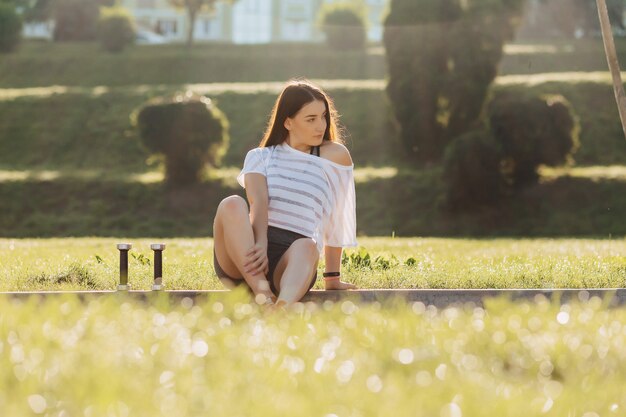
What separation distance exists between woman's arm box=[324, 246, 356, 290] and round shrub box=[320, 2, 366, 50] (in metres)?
35.3

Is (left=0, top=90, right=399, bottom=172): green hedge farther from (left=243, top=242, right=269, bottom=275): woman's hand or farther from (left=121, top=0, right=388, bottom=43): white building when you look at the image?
(left=121, top=0, right=388, bottom=43): white building

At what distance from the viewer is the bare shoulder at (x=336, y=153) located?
6.14 meters

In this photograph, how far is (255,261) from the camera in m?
5.45

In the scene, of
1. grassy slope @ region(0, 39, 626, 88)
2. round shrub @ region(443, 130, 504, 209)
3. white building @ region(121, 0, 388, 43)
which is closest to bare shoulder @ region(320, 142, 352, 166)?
round shrub @ region(443, 130, 504, 209)

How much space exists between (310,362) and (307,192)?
10.4ft

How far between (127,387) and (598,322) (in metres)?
1.85

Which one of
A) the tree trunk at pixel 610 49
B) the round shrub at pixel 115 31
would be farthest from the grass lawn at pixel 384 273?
the round shrub at pixel 115 31

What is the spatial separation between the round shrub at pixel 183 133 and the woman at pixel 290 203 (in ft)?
48.4

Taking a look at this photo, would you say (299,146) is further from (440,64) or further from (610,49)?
(440,64)

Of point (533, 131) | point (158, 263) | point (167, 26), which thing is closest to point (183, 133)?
point (533, 131)

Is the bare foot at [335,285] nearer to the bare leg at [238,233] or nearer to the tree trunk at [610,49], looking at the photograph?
the bare leg at [238,233]

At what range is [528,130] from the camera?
19797 millimetres

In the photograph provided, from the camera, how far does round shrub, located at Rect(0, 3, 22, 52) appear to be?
39344 millimetres

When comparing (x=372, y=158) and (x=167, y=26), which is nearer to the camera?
(x=372, y=158)
